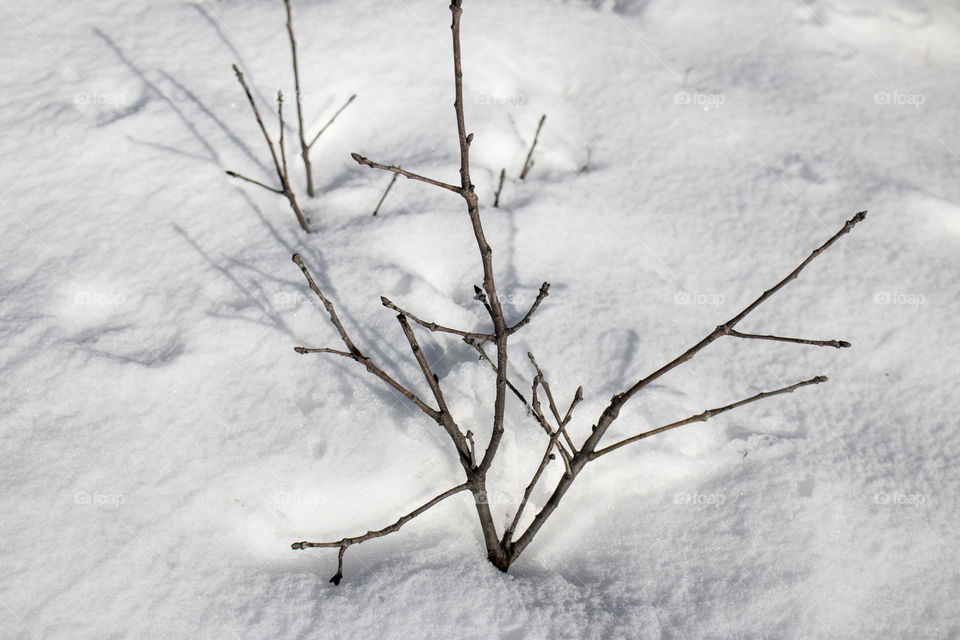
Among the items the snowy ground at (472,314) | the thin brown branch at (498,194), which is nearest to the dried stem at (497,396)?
the snowy ground at (472,314)

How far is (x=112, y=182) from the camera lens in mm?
2125

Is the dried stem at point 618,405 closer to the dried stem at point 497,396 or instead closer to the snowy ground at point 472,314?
the dried stem at point 497,396

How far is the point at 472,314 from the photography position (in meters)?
1.91

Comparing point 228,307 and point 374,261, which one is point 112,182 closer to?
point 228,307

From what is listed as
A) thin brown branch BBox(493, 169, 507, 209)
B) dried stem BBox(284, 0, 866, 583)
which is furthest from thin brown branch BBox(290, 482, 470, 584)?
thin brown branch BBox(493, 169, 507, 209)

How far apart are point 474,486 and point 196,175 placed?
1.54 meters

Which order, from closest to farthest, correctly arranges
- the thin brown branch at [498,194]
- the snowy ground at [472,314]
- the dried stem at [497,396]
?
the dried stem at [497,396]
the snowy ground at [472,314]
the thin brown branch at [498,194]

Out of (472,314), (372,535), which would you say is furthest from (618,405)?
(472,314)

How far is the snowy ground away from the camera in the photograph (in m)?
1.41

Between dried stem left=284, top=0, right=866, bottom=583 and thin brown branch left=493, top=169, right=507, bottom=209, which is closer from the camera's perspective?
dried stem left=284, top=0, right=866, bottom=583

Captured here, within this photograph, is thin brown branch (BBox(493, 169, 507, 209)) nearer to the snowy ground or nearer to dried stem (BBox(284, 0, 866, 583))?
the snowy ground

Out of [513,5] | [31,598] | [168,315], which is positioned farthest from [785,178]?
[31,598]

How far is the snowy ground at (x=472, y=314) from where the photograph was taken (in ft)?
4.63

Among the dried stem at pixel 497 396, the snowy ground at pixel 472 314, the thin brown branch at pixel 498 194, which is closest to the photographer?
the dried stem at pixel 497 396
